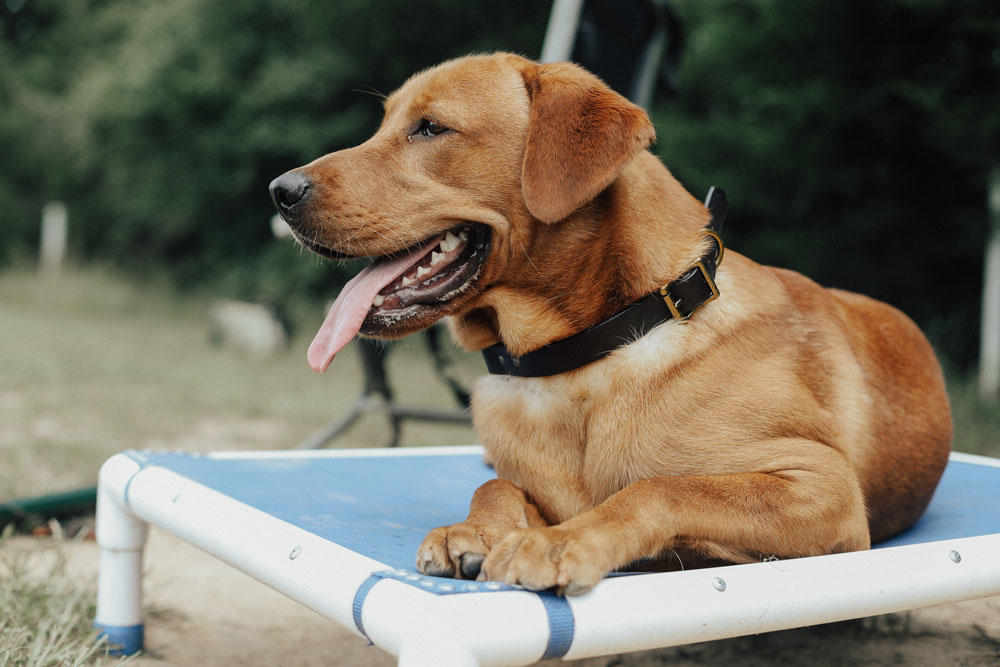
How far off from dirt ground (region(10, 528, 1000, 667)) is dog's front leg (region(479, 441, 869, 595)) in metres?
1.01

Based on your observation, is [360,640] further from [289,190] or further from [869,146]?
[869,146]

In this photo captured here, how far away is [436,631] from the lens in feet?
4.60

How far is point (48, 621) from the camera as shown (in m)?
2.45

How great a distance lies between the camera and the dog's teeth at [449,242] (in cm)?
215

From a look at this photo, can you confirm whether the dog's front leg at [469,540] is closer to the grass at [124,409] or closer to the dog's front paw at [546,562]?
the dog's front paw at [546,562]

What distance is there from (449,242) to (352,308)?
276 millimetres

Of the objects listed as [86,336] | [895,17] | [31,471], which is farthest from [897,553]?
[86,336]

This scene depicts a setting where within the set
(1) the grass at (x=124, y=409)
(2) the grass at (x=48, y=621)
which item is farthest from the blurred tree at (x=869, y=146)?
(2) the grass at (x=48, y=621)

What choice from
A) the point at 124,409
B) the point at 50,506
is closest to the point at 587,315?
the point at 50,506

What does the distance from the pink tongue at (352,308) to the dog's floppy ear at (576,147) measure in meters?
0.31

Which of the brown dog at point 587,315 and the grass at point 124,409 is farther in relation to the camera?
the grass at point 124,409

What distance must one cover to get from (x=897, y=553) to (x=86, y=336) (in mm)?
10671

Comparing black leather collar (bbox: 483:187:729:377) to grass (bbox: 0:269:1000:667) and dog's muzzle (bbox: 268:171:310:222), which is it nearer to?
dog's muzzle (bbox: 268:171:310:222)

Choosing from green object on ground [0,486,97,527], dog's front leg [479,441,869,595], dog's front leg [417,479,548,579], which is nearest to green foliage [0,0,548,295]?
green object on ground [0,486,97,527]
